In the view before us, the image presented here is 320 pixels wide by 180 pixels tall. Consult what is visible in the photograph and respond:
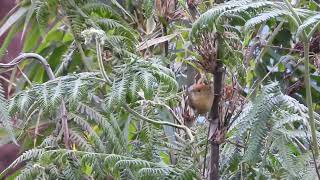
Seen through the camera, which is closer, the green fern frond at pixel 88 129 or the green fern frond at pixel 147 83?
the green fern frond at pixel 147 83

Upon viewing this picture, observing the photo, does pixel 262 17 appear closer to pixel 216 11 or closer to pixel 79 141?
pixel 216 11

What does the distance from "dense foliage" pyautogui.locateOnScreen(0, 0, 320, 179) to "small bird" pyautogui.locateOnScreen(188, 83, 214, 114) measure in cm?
1

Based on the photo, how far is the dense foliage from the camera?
0.70 meters

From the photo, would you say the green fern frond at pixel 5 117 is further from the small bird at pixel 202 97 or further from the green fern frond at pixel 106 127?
the small bird at pixel 202 97

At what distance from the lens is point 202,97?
2.78ft

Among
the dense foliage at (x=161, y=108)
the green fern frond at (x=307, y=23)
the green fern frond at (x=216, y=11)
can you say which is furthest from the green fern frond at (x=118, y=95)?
the green fern frond at (x=307, y=23)

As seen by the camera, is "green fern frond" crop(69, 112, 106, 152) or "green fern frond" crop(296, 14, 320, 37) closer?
"green fern frond" crop(296, 14, 320, 37)

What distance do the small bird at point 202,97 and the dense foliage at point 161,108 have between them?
1cm

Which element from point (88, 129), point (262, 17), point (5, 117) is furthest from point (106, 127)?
point (262, 17)

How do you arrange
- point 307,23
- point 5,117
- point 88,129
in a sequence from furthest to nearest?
point 88,129
point 5,117
point 307,23

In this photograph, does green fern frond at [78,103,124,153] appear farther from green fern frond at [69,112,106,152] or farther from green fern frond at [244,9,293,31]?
green fern frond at [244,9,293,31]

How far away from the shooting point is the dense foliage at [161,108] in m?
0.70

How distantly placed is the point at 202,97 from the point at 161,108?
0.09 meters

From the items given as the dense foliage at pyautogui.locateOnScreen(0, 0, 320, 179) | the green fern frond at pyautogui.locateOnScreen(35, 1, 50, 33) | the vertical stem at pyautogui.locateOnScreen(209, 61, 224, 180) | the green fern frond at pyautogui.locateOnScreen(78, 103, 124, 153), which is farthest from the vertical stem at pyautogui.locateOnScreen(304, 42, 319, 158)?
the green fern frond at pyautogui.locateOnScreen(35, 1, 50, 33)
